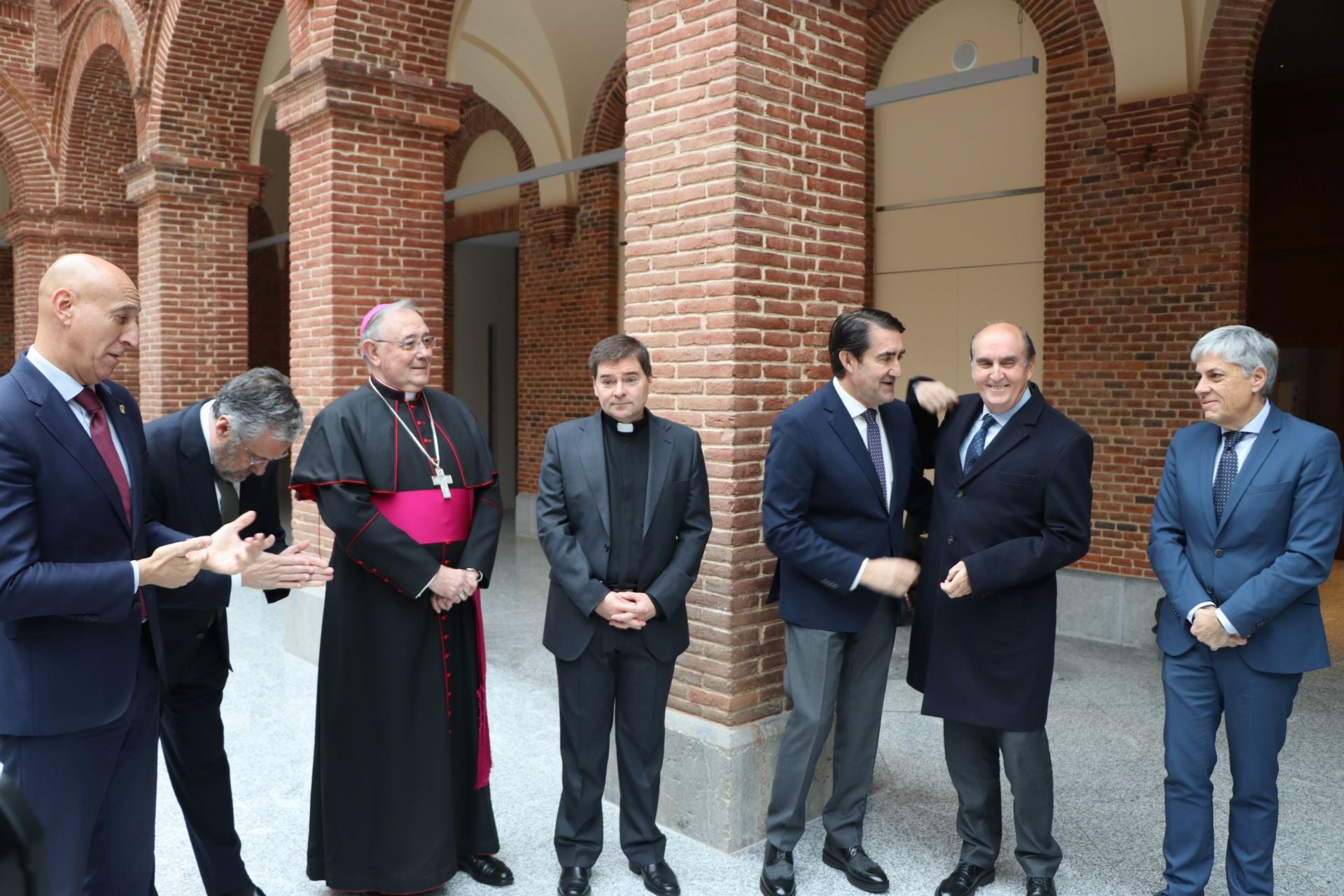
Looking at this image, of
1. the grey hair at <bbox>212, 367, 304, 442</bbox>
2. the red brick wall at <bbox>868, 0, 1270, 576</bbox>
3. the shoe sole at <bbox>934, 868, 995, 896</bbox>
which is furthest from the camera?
the red brick wall at <bbox>868, 0, 1270, 576</bbox>

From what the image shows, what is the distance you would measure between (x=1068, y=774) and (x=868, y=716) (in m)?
1.60

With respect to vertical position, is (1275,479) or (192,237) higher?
(192,237)

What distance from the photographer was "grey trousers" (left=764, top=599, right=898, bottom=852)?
12.5 feet

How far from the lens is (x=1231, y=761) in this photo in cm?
343

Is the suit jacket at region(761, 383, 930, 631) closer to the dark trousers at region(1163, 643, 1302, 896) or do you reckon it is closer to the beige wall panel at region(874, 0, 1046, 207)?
the dark trousers at region(1163, 643, 1302, 896)

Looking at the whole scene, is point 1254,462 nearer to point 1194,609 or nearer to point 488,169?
point 1194,609

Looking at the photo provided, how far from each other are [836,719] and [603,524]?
4.07ft

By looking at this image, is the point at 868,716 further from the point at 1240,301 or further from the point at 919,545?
the point at 1240,301

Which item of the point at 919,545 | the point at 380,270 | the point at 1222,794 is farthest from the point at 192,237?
the point at 1222,794

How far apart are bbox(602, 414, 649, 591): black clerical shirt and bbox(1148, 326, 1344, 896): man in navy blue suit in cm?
177

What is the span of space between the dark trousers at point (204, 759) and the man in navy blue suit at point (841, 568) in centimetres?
187

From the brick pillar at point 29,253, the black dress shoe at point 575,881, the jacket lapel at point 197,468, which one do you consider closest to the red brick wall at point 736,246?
the black dress shoe at point 575,881

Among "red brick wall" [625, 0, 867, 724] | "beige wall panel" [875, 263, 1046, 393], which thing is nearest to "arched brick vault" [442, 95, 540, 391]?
"beige wall panel" [875, 263, 1046, 393]

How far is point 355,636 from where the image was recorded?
144 inches
